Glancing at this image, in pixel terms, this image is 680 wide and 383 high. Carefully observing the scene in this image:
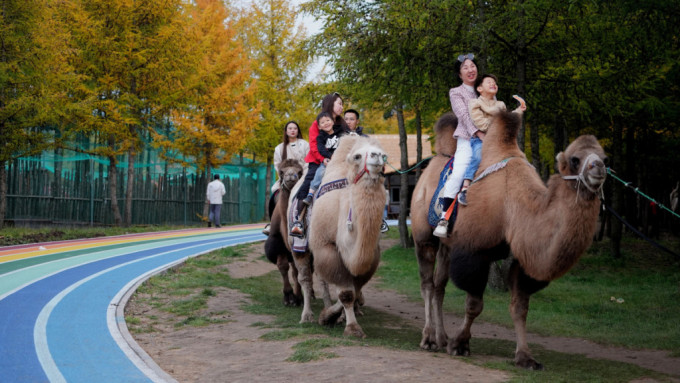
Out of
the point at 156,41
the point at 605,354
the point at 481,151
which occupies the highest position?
the point at 156,41

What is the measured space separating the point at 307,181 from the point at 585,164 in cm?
464

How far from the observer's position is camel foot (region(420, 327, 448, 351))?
7979 mm

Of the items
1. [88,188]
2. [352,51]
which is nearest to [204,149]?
[88,188]

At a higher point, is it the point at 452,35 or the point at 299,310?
the point at 452,35

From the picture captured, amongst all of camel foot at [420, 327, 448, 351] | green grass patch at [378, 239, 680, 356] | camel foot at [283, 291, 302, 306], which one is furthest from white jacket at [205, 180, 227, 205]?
camel foot at [420, 327, 448, 351]

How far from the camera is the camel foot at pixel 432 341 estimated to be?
798 cm

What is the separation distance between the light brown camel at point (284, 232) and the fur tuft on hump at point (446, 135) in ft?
8.86

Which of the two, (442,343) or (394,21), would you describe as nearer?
(442,343)

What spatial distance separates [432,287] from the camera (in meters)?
8.56

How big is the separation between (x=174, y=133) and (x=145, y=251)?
12.3m

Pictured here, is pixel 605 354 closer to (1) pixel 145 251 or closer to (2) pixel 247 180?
(1) pixel 145 251

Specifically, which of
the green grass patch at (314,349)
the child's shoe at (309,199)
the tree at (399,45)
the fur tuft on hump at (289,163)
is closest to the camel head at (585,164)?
the green grass patch at (314,349)

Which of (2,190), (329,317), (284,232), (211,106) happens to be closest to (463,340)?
(329,317)

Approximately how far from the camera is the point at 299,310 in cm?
1090
